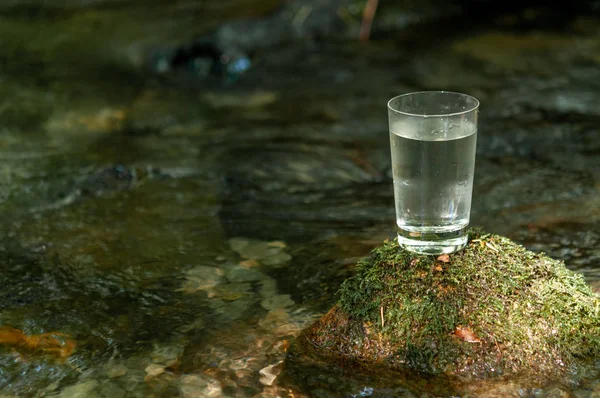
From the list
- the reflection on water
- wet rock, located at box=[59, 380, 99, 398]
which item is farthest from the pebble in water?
wet rock, located at box=[59, 380, 99, 398]

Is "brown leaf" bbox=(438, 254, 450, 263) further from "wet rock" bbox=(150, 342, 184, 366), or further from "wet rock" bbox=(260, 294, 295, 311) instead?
"wet rock" bbox=(150, 342, 184, 366)

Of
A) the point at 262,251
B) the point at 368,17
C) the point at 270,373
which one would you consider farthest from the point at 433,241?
the point at 368,17

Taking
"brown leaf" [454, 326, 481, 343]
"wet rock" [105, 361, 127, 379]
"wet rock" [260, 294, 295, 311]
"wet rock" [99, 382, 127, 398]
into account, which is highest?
"brown leaf" [454, 326, 481, 343]

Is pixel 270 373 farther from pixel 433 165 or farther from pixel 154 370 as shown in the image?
pixel 433 165

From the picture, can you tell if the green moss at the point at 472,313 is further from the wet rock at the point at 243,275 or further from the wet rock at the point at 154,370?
the wet rock at the point at 243,275

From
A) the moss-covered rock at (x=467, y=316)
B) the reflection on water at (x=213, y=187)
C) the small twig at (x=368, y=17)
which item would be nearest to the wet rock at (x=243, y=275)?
the reflection on water at (x=213, y=187)
